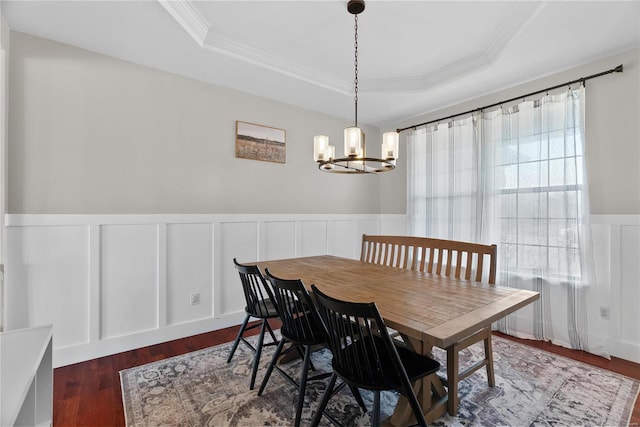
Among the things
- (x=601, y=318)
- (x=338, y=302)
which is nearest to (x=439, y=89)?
(x=601, y=318)

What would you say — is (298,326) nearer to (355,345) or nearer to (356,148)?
(355,345)

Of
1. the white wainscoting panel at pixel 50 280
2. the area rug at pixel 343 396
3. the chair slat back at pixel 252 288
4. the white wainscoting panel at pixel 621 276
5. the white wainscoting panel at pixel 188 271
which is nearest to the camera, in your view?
the area rug at pixel 343 396

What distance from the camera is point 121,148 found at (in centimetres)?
249

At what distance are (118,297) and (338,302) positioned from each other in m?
2.14

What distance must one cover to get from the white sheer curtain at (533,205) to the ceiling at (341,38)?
43 centimetres

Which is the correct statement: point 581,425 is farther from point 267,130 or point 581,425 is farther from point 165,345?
point 267,130

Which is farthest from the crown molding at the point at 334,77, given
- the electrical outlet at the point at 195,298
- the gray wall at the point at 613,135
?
the electrical outlet at the point at 195,298

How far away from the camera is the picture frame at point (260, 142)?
3.13 metres

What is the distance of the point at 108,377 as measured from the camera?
209 cm

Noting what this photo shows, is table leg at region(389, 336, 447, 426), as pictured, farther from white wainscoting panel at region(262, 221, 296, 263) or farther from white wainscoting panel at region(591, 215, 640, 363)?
white wainscoting panel at region(262, 221, 296, 263)

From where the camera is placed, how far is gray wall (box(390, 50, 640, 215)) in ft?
7.64

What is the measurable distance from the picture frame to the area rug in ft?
6.39

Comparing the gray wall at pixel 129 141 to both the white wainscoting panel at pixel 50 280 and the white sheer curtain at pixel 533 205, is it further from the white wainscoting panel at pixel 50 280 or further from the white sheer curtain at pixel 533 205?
the white sheer curtain at pixel 533 205

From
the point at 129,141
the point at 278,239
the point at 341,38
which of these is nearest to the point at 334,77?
the point at 341,38
